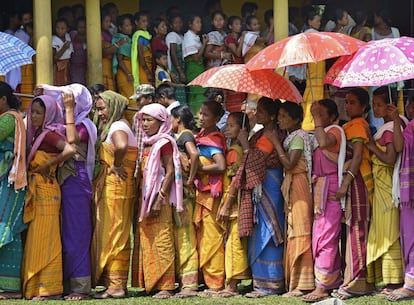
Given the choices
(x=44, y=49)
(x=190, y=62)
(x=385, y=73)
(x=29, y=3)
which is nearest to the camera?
(x=385, y=73)

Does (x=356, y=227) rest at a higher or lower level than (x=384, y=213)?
lower

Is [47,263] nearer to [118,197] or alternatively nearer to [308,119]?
[118,197]

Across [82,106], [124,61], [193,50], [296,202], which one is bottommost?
[296,202]

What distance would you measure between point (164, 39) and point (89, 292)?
5.97m

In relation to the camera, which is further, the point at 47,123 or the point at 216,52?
the point at 216,52

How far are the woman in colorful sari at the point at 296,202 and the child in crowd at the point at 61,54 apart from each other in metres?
5.32

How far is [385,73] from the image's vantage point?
8.22 meters

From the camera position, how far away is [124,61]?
14.0 meters

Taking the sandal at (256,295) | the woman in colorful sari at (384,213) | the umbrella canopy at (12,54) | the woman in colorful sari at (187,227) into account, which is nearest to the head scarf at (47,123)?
the umbrella canopy at (12,54)

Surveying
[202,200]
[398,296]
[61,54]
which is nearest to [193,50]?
[61,54]

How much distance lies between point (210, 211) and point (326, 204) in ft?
3.32

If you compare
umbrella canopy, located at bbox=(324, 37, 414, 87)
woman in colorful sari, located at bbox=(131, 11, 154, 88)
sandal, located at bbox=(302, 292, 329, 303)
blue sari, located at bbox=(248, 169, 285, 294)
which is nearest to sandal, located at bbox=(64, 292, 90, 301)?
blue sari, located at bbox=(248, 169, 285, 294)

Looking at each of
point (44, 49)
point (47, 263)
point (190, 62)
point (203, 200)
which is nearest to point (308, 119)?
point (190, 62)

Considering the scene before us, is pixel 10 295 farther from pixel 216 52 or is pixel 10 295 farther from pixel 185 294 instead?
pixel 216 52
